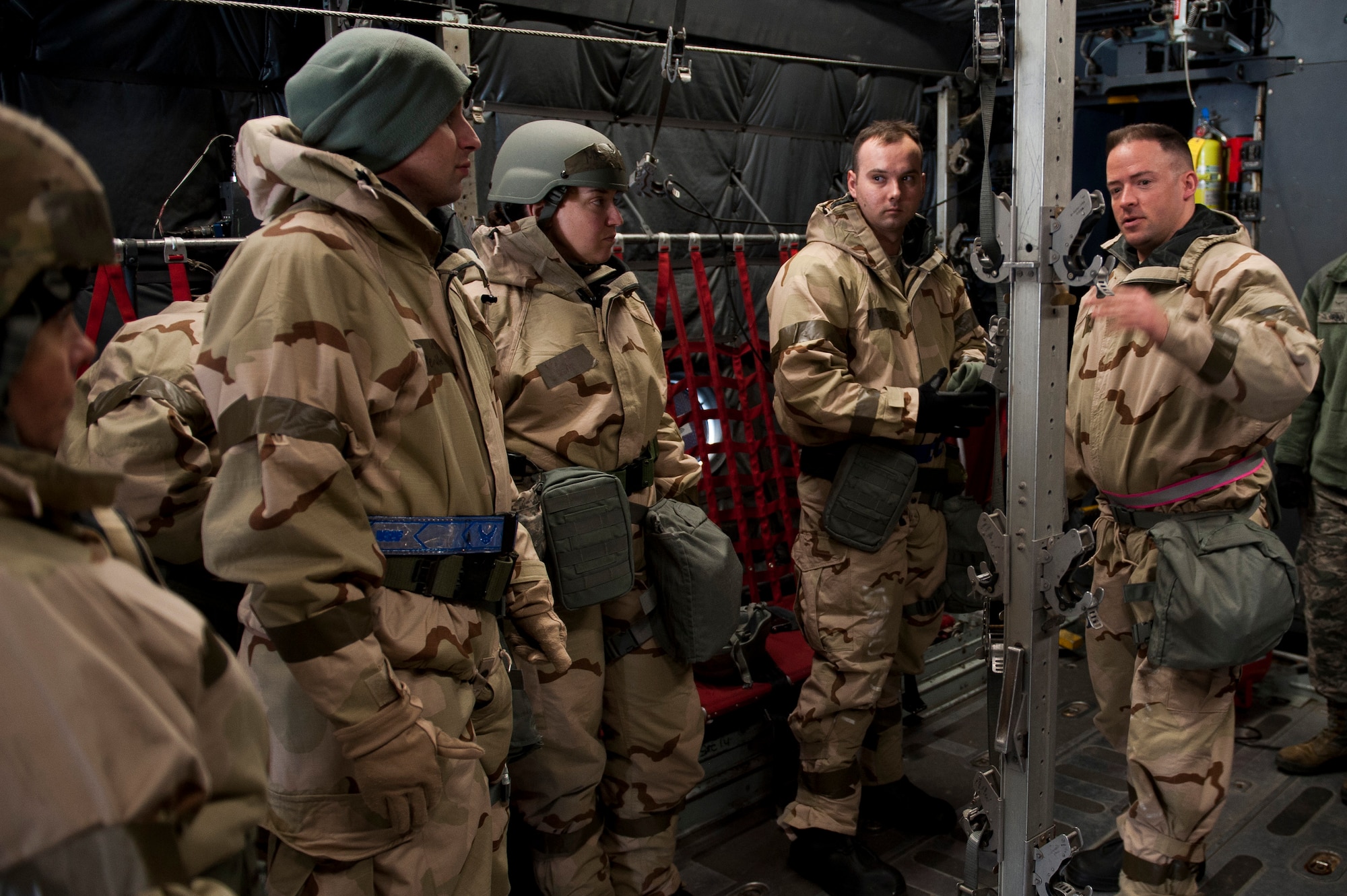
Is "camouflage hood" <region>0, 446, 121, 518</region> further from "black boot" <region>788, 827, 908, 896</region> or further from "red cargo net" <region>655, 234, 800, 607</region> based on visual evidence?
"red cargo net" <region>655, 234, 800, 607</region>

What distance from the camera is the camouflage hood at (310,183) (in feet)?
5.82

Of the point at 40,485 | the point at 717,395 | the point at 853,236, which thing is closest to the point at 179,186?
the point at 853,236

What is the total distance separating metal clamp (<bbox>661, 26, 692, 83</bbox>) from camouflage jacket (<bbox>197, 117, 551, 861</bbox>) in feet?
5.73

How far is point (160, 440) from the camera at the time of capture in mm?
2197

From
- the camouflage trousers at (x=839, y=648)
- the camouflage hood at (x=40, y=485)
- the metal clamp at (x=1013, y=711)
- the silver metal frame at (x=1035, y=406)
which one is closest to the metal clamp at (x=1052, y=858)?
the silver metal frame at (x=1035, y=406)

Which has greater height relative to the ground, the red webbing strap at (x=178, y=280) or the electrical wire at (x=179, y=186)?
the electrical wire at (x=179, y=186)

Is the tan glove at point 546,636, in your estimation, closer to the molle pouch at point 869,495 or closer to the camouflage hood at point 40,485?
the camouflage hood at point 40,485

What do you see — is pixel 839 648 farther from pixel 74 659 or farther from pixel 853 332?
pixel 74 659

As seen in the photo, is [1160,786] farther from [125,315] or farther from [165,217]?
[165,217]

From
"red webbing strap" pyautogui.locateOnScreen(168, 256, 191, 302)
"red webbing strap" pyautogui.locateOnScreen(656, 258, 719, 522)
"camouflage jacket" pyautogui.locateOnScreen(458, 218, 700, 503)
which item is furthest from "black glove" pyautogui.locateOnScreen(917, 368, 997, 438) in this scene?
"red webbing strap" pyautogui.locateOnScreen(168, 256, 191, 302)

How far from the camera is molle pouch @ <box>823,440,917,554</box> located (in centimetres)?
342

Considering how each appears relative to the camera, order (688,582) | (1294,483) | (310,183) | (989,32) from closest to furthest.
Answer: (310,183)
(989,32)
(688,582)
(1294,483)

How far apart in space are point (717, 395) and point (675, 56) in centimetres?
178

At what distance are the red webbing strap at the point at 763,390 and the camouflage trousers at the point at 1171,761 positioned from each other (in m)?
2.24
